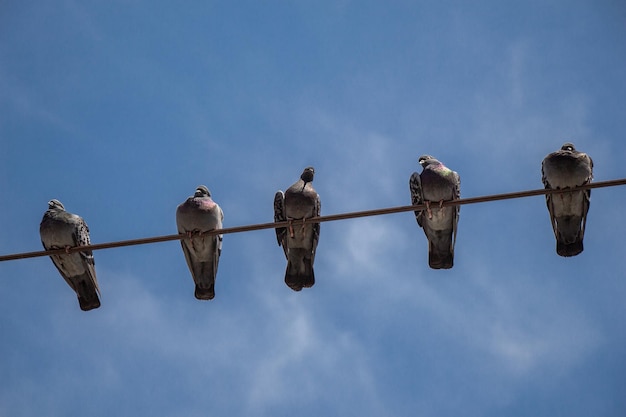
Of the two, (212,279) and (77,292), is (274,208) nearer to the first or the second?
(212,279)

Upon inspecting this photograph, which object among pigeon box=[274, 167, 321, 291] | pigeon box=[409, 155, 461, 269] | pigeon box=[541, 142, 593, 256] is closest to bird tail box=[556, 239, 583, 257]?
pigeon box=[541, 142, 593, 256]

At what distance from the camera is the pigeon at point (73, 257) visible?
13281mm

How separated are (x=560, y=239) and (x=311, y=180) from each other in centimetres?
393

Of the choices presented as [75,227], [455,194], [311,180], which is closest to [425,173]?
[455,194]

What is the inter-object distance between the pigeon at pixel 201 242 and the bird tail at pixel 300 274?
1.14 meters

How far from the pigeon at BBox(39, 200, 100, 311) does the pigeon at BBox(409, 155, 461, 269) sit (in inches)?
207

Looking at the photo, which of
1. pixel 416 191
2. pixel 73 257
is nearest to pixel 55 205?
pixel 73 257

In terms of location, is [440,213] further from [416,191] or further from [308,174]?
[308,174]

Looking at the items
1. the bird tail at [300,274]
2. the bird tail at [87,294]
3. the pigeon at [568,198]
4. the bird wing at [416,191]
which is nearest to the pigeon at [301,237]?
the bird tail at [300,274]

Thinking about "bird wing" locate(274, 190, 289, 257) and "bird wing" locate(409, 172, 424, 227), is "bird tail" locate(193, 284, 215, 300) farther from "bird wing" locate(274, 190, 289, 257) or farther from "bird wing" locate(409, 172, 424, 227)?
"bird wing" locate(409, 172, 424, 227)

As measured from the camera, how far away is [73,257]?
520 inches

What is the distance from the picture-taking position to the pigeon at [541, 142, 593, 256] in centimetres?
Result: 1260

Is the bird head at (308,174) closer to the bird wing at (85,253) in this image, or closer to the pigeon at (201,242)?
the pigeon at (201,242)

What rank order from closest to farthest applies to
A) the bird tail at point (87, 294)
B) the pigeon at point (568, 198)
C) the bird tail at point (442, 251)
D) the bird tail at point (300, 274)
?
the pigeon at point (568, 198), the bird tail at point (300, 274), the bird tail at point (442, 251), the bird tail at point (87, 294)
